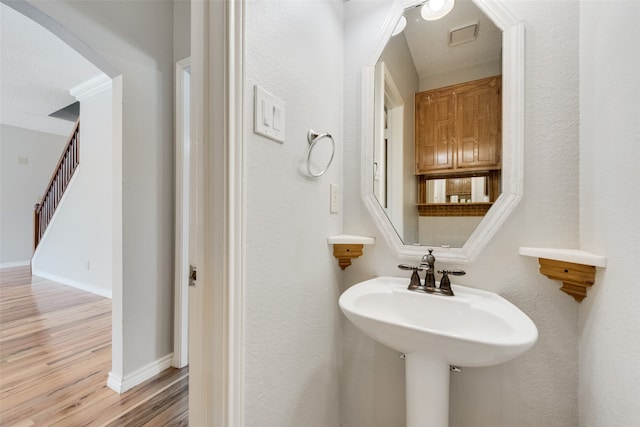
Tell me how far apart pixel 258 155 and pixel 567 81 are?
1049mm

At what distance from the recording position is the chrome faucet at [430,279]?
941mm

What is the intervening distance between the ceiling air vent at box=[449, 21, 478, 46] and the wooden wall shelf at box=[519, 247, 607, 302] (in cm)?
83

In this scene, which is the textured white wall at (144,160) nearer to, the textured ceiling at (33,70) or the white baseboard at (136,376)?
the white baseboard at (136,376)

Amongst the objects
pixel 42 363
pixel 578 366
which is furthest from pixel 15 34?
pixel 578 366

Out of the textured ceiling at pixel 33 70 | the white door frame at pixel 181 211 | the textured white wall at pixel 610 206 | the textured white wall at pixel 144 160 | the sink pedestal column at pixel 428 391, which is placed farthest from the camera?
the textured ceiling at pixel 33 70

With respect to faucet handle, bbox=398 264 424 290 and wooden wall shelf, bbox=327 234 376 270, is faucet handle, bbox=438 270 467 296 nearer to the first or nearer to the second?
faucet handle, bbox=398 264 424 290

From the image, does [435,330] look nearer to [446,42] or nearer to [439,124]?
[439,124]

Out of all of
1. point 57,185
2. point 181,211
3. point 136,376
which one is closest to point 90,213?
point 57,185

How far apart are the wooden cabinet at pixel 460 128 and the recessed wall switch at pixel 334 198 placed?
36 cm

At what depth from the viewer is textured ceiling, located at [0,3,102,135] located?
2131mm

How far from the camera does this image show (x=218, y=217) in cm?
63

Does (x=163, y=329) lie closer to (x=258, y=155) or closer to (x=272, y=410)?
(x=272, y=410)

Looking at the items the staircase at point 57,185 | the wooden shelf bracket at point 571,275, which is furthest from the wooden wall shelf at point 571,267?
the staircase at point 57,185

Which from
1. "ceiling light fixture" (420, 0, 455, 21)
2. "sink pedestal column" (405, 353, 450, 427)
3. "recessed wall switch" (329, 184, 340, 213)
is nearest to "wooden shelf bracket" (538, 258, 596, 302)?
"sink pedestal column" (405, 353, 450, 427)
